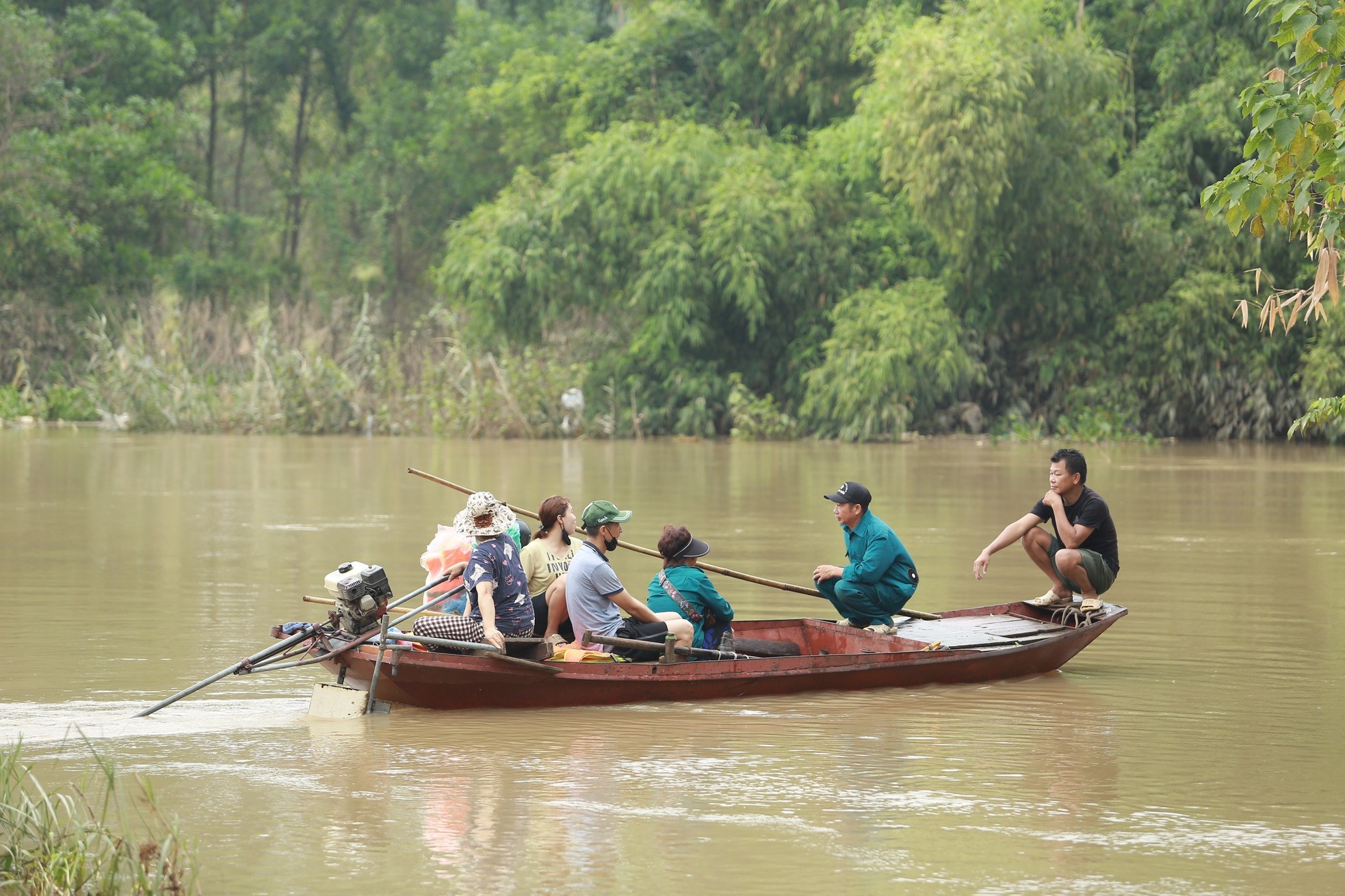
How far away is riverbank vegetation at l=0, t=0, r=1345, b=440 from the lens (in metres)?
34.8

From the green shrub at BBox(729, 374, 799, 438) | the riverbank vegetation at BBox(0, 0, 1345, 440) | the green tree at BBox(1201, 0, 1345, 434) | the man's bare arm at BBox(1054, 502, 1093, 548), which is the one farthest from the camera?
the green shrub at BBox(729, 374, 799, 438)

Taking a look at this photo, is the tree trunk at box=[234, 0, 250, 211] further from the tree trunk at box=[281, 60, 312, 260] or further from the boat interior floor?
the boat interior floor

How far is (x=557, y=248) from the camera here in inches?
1484

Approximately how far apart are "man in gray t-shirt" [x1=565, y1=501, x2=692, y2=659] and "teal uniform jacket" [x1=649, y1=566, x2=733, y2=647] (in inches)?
5.0

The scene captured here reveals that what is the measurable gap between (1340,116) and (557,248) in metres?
30.2

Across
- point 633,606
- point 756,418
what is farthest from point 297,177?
point 633,606

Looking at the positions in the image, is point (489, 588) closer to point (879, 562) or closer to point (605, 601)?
point (605, 601)

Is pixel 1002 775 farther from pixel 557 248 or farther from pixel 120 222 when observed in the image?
pixel 120 222

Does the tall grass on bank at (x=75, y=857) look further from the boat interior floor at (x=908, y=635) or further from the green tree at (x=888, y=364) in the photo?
the green tree at (x=888, y=364)

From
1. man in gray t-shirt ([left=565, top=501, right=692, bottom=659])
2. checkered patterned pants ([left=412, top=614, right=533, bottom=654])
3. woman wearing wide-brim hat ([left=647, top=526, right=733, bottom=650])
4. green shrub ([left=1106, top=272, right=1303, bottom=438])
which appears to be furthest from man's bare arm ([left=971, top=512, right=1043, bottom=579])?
green shrub ([left=1106, top=272, right=1303, bottom=438])

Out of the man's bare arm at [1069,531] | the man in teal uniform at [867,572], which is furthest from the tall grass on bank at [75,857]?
the man's bare arm at [1069,531]

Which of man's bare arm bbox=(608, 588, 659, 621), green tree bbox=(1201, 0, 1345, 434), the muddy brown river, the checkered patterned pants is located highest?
green tree bbox=(1201, 0, 1345, 434)

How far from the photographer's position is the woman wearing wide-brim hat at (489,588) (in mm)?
9547

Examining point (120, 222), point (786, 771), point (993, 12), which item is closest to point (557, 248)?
point (993, 12)
